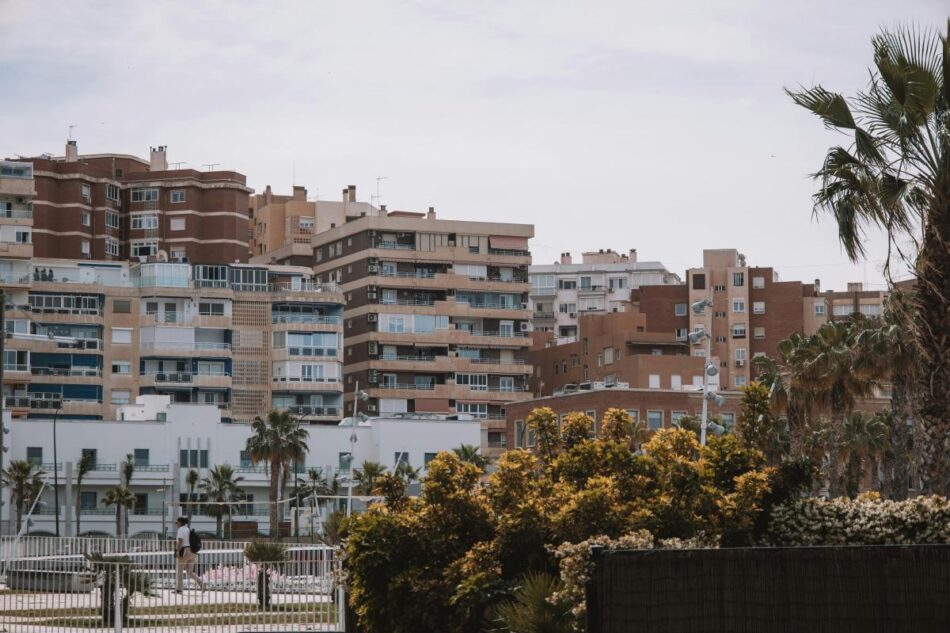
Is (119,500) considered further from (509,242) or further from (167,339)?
(509,242)

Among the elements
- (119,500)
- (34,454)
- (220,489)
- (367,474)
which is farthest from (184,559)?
(34,454)

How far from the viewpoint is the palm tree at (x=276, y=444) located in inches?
3659

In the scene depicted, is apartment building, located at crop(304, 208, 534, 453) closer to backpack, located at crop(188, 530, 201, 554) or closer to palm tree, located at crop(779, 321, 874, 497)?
palm tree, located at crop(779, 321, 874, 497)

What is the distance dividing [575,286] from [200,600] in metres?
135

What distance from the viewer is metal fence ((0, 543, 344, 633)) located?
83.5 feet

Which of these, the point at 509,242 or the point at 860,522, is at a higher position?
the point at 509,242

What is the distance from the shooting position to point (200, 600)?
85.3 ft

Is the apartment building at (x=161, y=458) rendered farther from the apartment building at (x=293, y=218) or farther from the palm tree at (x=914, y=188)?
the palm tree at (x=914, y=188)

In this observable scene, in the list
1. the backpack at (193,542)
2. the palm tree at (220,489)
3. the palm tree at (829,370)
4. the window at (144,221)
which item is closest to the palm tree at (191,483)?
the palm tree at (220,489)

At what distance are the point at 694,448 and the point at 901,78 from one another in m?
6.34

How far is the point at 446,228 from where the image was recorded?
125 m

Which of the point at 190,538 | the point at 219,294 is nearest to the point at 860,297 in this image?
the point at 219,294

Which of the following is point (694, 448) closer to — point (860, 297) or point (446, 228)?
point (446, 228)

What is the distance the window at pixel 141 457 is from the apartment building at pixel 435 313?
24984 millimetres
